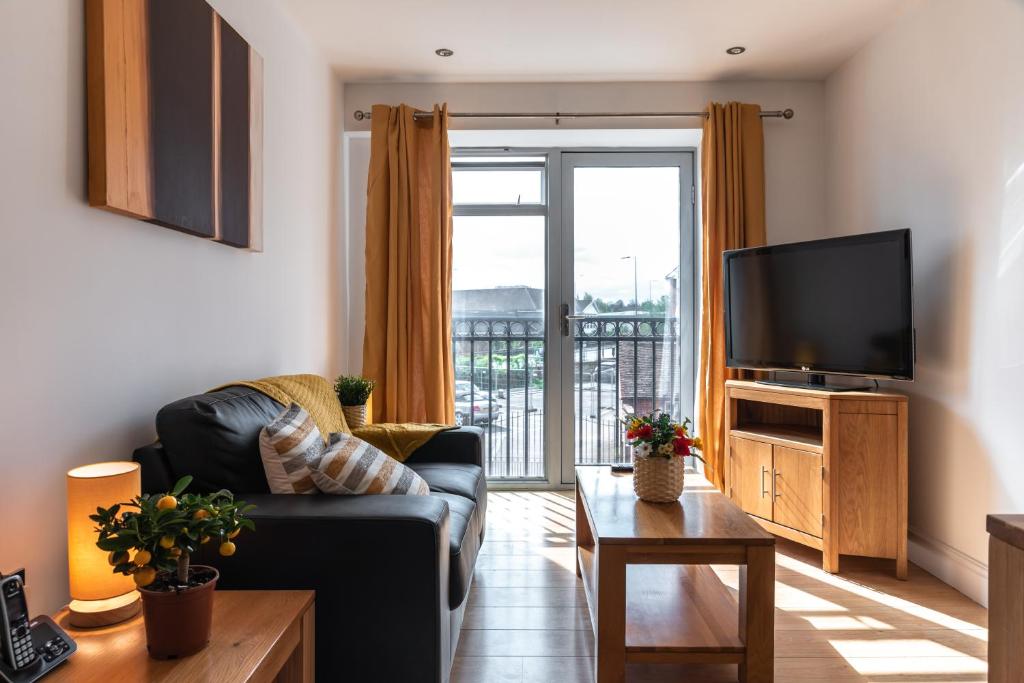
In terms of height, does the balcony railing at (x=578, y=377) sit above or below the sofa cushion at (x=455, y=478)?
above

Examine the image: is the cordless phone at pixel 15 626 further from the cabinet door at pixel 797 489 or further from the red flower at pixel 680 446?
the cabinet door at pixel 797 489

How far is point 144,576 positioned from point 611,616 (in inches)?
45.1

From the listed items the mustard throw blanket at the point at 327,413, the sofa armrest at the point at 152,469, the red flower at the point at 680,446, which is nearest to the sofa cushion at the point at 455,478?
the mustard throw blanket at the point at 327,413

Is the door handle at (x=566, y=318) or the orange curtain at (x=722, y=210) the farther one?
the door handle at (x=566, y=318)

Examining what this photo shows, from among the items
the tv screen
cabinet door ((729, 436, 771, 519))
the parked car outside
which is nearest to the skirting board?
cabinet door ((729, 436, 771, 519))

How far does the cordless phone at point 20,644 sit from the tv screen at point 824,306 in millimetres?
2924

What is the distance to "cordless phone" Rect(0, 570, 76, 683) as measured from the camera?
107 centimetres

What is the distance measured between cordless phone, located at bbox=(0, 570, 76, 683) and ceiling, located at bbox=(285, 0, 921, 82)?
2.58m

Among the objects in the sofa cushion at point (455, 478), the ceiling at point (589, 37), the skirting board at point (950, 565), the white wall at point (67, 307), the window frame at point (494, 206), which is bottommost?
the skirting board at point (950, 565)

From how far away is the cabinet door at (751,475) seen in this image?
3002mm

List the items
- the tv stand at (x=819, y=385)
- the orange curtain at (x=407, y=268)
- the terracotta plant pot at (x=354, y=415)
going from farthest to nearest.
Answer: the orange curtain at (x=407, y=268) < the terracotta plant pot at (x=354, y=415) < the tv stand at (x=819, y=385)

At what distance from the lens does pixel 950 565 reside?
101 inches

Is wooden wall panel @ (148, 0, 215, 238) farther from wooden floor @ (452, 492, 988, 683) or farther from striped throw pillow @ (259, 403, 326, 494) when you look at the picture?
wooden floor @ (452, 492, 988, 683)

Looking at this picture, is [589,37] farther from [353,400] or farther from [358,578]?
[358,578]
